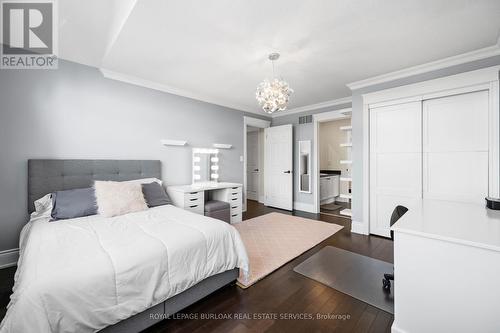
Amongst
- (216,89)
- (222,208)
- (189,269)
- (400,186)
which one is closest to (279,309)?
(189,269)

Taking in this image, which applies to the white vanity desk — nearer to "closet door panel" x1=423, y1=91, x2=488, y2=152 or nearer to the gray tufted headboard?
"closet door panel" x1=423, y1=91, x2=488, y2=152

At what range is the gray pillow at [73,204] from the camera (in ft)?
7.19

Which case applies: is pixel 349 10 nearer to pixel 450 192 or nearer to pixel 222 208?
pixel 450 192

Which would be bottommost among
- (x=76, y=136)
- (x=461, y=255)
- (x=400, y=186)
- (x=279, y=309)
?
(x=279, y=309)

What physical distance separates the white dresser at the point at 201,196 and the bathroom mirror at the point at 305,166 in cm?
187

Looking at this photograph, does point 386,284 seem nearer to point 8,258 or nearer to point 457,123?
point 457,123

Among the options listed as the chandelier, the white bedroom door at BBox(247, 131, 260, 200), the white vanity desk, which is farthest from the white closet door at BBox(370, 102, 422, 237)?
the white bedroom door at BBox(247, 131, 260, 200)

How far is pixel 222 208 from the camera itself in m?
3.57

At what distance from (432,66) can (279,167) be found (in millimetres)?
3355

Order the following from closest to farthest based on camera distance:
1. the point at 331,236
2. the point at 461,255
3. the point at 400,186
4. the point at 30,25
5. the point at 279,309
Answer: the point at 461,255 → the point at 279,309 → the point at 30,25 → the point at 400,186 → the point at 331,236

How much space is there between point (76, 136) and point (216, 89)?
7.24 feet

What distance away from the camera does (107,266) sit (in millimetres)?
1250

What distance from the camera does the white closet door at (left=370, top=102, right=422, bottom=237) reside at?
2.95 m

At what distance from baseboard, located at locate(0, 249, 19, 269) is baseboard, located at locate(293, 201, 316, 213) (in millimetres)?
4775
